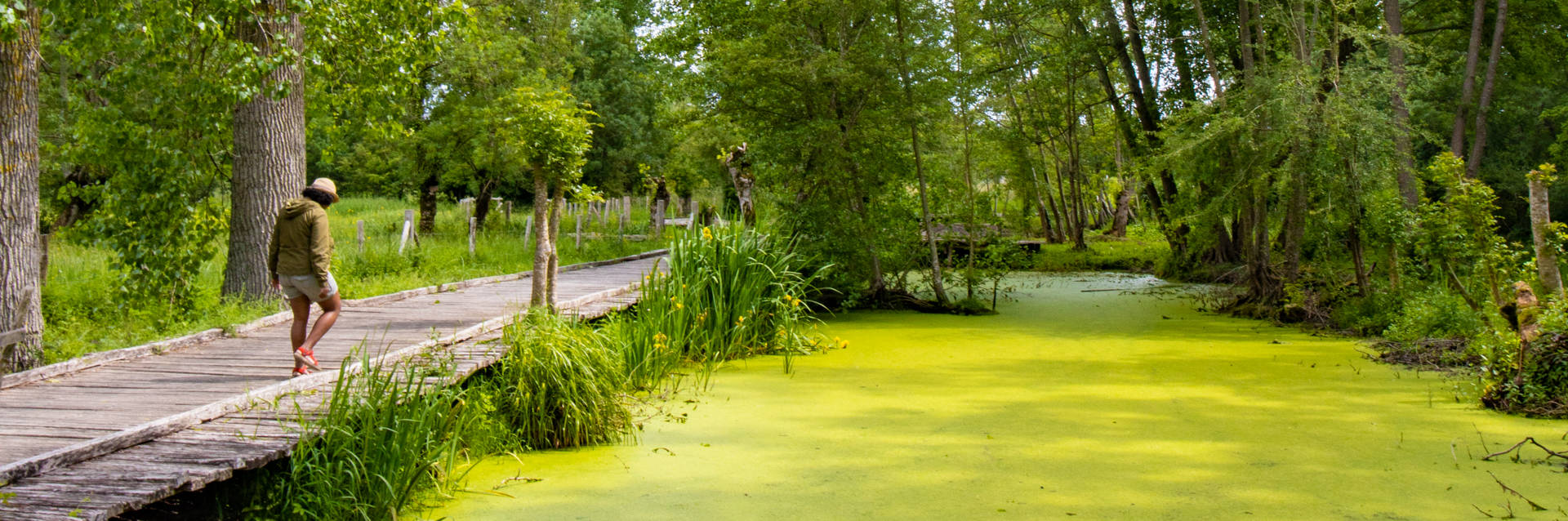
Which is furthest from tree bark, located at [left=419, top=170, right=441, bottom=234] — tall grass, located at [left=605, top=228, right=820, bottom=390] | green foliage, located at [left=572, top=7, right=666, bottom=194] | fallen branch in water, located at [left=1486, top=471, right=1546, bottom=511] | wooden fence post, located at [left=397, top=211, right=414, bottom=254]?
fallen branch in water, located at [left=1486, top=471, right=1546, bottom=511]

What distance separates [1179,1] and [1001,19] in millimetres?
2743

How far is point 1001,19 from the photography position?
17.4 meters

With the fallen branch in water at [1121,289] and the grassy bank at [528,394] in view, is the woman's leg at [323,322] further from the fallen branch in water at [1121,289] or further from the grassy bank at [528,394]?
the fallen branch in water at [1121,289]

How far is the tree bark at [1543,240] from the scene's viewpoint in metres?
7.09

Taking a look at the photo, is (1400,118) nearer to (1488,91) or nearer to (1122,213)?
(1488,91)

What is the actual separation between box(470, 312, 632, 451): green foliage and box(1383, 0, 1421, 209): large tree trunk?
28.0 feet

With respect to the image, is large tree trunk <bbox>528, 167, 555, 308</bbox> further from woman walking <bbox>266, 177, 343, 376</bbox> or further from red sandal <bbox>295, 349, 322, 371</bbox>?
red sandal <bbox>295, 349, 322, 371</bbox>

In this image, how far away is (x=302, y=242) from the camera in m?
5.92

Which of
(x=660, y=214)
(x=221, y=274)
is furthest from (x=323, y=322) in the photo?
(x=660, y=214)

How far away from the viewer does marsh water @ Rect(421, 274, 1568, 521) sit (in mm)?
4801

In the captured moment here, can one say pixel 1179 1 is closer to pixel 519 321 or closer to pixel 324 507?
pixel 519 321

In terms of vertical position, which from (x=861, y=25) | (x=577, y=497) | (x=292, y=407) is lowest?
(x=577, y=497)

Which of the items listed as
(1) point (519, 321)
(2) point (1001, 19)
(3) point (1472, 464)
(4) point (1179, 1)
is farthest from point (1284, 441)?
(2) point (1001, 19)

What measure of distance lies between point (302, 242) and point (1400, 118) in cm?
1122
